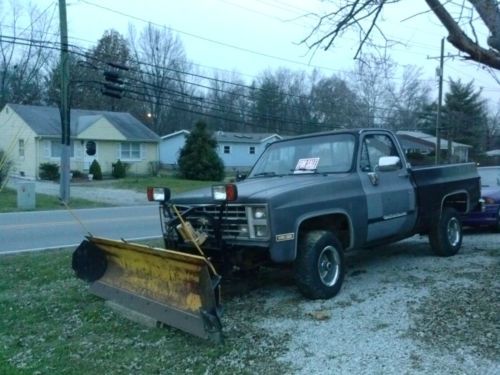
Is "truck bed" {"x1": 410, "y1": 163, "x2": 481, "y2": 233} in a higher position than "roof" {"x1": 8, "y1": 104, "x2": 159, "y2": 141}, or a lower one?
lower

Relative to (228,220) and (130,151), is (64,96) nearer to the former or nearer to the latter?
(228,220)

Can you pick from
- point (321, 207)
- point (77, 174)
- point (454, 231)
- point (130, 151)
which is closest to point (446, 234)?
point (454, 231)

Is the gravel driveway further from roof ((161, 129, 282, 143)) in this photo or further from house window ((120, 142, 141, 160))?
roof ((161, 129, 282, 143))

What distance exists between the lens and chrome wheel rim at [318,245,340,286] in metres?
6.14

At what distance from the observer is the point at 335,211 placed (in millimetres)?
6277

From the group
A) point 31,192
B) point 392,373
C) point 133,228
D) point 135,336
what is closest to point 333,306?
point 392,373

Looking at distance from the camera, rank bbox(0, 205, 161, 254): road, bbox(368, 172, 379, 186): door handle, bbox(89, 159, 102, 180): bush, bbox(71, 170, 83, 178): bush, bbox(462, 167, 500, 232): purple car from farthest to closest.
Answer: bbox(89, 159, 102, 180): bush, bbox(71, 170, 83, 178): bush, bbox(0, 205, 161, 254): road, bbox(462, 167, 500, 232): purple car, bbox(368, 172, 379, 186): door handle

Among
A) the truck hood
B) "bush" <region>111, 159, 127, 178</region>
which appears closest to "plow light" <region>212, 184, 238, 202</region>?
the truck hood

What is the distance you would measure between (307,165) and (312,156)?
0.58 feet

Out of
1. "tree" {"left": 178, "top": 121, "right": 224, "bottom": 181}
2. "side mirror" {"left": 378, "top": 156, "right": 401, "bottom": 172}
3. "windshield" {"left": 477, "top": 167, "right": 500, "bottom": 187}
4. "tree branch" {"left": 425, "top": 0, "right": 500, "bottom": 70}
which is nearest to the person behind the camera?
"tree branch" {"left": 425, "top": 0, "right": 500, "bottom": 70}

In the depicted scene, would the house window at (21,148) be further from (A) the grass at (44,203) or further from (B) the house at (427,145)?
(B) the house at (427,145)

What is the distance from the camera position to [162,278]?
5.58m

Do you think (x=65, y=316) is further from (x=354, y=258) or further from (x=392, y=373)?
(x=354, y=258)

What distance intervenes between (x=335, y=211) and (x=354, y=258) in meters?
2.38
